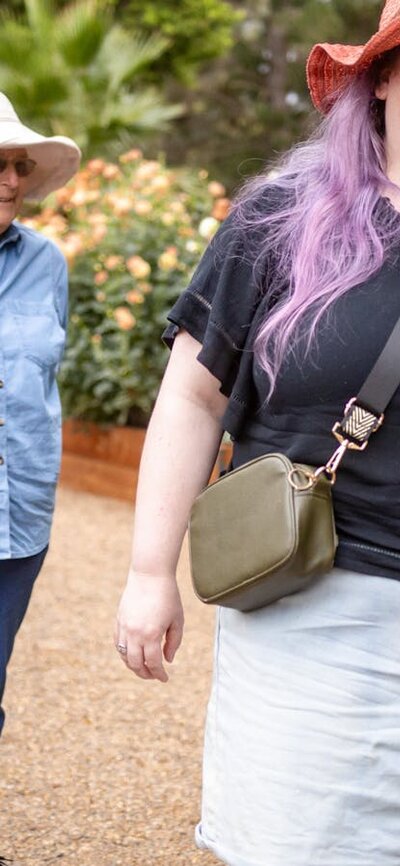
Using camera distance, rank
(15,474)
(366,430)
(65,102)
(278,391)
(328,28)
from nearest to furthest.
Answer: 1. (366,430)
2. (278,391)
3. (15,474)
4. (65,102)
5. (328,28)

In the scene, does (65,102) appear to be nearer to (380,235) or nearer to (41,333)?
(41,333)

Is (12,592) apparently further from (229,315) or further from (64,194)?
(64,194)

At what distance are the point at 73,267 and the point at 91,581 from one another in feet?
7.69

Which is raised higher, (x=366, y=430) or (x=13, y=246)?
(x=366, y=430)

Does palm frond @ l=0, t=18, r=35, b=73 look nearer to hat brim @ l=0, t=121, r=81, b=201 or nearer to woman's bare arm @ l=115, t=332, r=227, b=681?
hat brim @ l=0, t=121, r=81, b=201

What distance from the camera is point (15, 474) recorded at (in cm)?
278

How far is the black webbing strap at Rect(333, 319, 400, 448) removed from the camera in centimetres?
159

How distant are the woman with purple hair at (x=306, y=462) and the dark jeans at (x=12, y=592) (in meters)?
0.98

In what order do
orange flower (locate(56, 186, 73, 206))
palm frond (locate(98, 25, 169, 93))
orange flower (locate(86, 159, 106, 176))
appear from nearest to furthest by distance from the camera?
orange flower (locate(86, 159, 106, 176)) < orange flower (locate(56, 186, 73, 206)) < palm frond (locate(98, 25, 169, 93))

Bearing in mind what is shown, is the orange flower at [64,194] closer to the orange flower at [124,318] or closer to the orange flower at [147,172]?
the orange flower at [147,172]

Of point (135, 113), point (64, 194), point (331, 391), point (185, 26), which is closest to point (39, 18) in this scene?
point (135, 113)

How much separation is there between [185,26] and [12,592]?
39.7ft

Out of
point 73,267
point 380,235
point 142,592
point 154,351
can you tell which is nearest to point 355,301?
point 380,235

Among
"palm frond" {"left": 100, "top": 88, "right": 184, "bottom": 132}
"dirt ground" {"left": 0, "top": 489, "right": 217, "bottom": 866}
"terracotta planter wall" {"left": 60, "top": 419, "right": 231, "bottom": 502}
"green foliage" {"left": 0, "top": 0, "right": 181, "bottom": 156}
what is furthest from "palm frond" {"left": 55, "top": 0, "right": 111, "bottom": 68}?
"dirt ground" {"left": 0, "top": 489, "right": 217, "bottom": 866}
